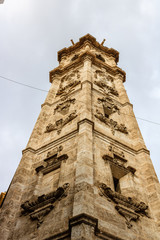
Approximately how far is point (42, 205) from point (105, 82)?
581 inches

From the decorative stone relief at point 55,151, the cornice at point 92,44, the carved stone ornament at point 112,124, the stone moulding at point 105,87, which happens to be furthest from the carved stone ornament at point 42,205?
the cornice at point 92,44

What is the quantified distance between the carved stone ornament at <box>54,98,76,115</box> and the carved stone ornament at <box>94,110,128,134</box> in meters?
2.51

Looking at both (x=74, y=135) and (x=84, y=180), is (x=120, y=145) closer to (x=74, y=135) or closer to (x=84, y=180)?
(x=74, y=135)

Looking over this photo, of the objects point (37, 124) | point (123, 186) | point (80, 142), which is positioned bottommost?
point (123, 186)

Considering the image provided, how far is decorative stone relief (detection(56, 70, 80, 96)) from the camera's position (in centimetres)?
2068

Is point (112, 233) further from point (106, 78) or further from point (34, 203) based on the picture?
point (106, 78)

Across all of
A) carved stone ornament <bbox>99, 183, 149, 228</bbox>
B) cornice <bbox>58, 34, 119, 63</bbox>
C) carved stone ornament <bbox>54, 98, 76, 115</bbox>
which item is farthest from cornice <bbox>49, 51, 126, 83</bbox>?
carved stone ornament <bbox>99, 183, 149, 228</bbox>

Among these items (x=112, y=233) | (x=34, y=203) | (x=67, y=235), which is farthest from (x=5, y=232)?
(x=112, y=233)

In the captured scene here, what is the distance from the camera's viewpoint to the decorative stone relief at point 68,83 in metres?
20.7

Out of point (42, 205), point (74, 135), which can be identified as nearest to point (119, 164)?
point (74, 135)

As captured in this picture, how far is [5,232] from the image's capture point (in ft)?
31.9

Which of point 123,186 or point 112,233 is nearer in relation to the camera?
point 112,233

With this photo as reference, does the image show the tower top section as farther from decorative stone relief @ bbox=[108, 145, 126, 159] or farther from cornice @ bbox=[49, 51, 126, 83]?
decorative stone relief @ bbox=[108, 145, 126, 159]

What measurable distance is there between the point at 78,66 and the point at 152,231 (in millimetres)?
18454
